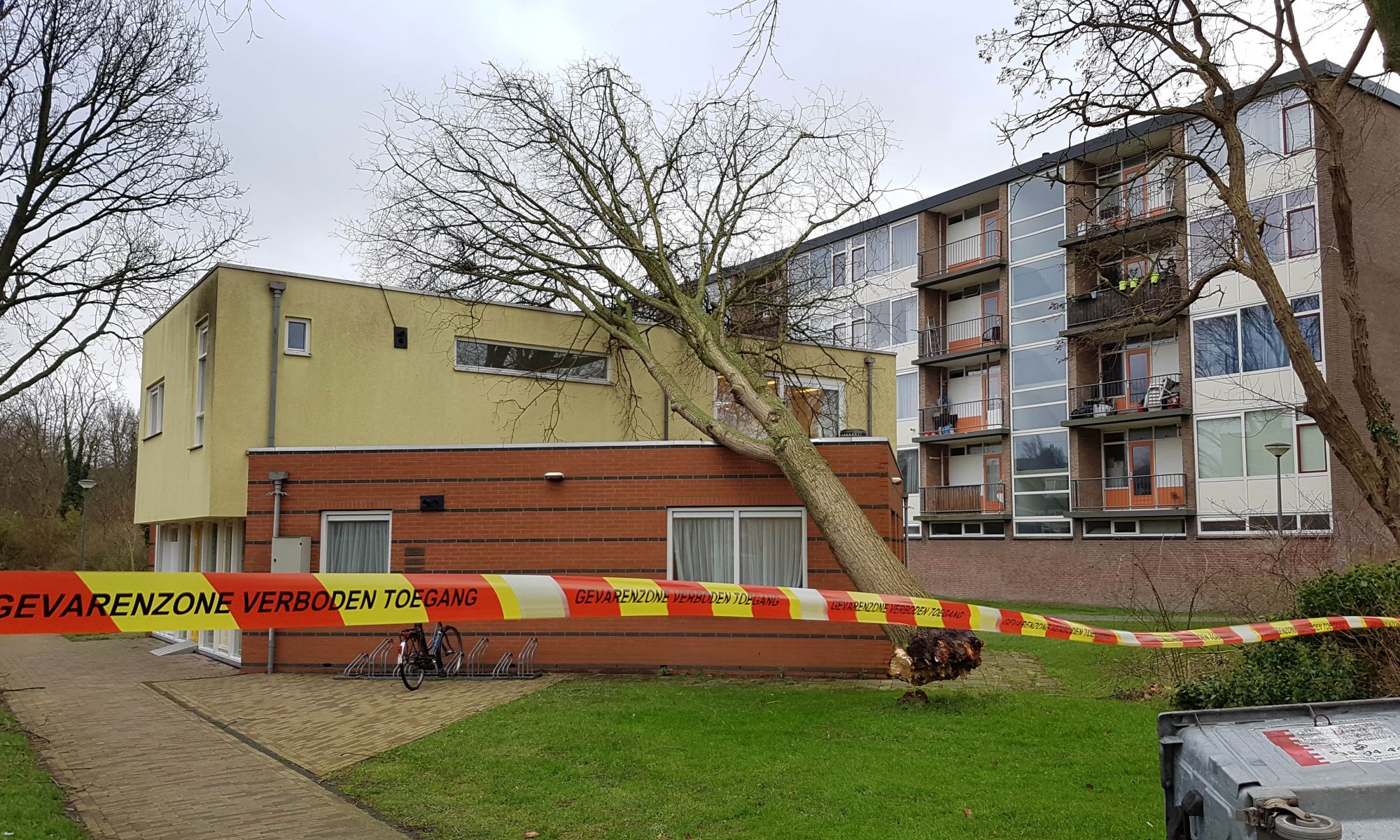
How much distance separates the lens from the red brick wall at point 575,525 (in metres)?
12.4

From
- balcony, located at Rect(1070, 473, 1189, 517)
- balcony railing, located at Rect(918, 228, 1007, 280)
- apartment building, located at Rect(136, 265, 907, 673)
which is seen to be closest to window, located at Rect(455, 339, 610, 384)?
apartment building, located at Rect(136, 265, 907, 673)

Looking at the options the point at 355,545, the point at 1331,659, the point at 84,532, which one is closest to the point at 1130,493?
the point at 1331,659

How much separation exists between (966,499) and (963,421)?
2.69 metres

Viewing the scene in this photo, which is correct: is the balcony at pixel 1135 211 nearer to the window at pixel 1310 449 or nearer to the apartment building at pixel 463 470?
the window at pixel 1310 449

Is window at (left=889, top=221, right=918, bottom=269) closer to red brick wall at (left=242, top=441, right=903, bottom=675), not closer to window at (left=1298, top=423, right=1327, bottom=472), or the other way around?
window at (left=1298, top=423, right=1327, bottom=472)

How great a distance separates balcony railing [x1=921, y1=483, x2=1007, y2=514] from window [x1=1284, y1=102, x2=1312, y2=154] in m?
12.5

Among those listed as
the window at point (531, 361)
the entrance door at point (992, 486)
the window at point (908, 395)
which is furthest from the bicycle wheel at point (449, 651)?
the window at point (908, 395)

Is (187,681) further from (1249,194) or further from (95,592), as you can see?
(1249,194)

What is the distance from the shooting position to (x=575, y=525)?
13.3 m

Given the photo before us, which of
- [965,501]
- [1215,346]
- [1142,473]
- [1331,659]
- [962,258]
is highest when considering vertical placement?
[962,258]

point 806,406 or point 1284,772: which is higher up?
point 806,406

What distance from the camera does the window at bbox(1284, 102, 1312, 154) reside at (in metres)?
23.6

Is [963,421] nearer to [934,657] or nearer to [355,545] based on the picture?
[355,545]

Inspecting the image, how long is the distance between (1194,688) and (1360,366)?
545 cm
